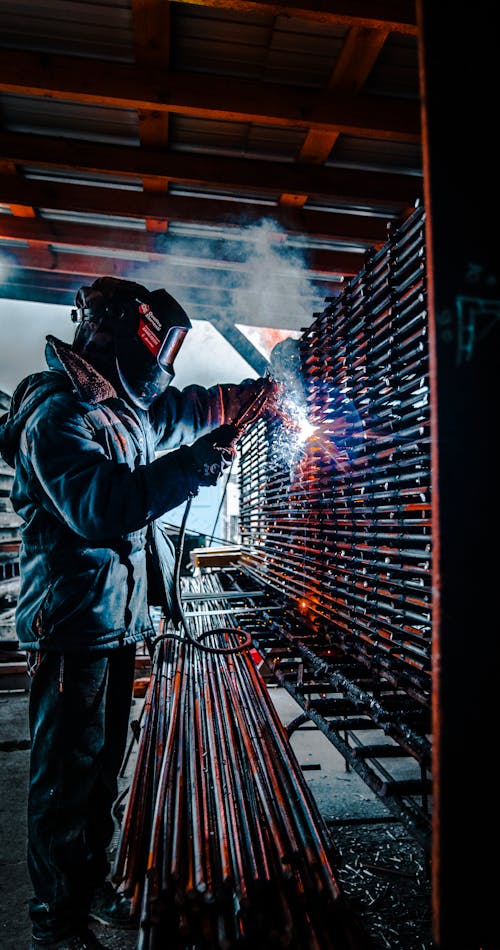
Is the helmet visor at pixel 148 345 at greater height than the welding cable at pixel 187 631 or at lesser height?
greater

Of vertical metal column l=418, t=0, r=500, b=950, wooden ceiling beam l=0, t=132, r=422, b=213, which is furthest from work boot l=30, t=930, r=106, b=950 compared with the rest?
wooden ceiling beam l=0, t=132, r=422, b=213

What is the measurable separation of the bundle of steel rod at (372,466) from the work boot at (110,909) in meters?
1.80

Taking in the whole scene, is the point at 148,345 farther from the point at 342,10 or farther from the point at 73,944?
the point at 73,944

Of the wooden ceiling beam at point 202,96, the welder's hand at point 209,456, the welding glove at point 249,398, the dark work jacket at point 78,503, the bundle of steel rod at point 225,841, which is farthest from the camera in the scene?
the welding glove at point 249,398

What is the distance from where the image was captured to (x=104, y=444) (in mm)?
2740

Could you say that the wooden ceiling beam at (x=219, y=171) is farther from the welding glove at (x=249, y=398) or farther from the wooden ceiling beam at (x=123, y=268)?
the welding glove at (x=249, y=398)

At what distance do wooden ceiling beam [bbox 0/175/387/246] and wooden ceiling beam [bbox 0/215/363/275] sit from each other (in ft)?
0.93

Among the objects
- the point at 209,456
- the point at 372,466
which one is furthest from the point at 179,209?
the point at 372,466

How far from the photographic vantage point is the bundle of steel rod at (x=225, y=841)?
1567 mm

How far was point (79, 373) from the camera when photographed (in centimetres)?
254

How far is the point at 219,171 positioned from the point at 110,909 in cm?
508

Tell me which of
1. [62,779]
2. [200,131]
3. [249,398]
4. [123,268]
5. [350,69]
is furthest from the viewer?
[123,268]

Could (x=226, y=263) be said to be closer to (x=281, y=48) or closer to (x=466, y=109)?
(x=281, y=48)

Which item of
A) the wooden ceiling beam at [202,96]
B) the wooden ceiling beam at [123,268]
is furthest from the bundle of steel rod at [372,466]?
the wooden ceiling beam at [123,268]
